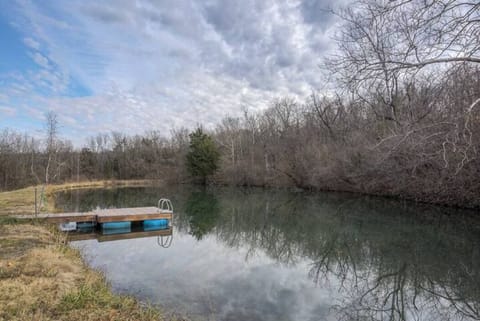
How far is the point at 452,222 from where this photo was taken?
12.8 metres

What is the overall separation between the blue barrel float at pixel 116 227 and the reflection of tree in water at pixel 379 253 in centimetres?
319

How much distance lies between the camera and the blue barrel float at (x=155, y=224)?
11.9m

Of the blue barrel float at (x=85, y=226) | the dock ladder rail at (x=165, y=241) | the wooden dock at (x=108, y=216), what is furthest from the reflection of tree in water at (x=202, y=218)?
the blue barrel float at (x=85, y=226)

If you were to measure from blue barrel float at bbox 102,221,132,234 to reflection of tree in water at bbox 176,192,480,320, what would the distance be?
3.19 meters

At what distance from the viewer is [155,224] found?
1207 cm

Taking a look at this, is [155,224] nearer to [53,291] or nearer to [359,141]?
[53,291]

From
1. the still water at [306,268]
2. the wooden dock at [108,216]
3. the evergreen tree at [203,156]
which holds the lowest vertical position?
the still water at [306,268]

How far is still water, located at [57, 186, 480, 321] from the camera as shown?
541cm

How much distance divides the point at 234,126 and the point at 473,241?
3833cm

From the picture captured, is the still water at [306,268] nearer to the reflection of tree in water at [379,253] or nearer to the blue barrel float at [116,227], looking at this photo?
the reflection of tree in water at [379,253]

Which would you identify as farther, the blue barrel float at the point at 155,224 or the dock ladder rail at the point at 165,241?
the blue barrel float at the point at 155,224

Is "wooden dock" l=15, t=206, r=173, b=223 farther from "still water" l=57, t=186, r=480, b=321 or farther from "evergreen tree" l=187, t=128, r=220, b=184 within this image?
"evergreen tree" l=187, t=128, r=220, b=184

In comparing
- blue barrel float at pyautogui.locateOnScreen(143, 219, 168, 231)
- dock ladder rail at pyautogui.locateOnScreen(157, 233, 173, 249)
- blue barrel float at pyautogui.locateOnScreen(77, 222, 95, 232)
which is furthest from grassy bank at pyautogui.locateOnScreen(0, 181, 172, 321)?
blue barrel float at pyautogui.locateOnScreen(143, 219, 168, 231)

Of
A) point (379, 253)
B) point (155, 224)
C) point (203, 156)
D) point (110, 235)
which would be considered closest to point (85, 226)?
point (110, 235)
